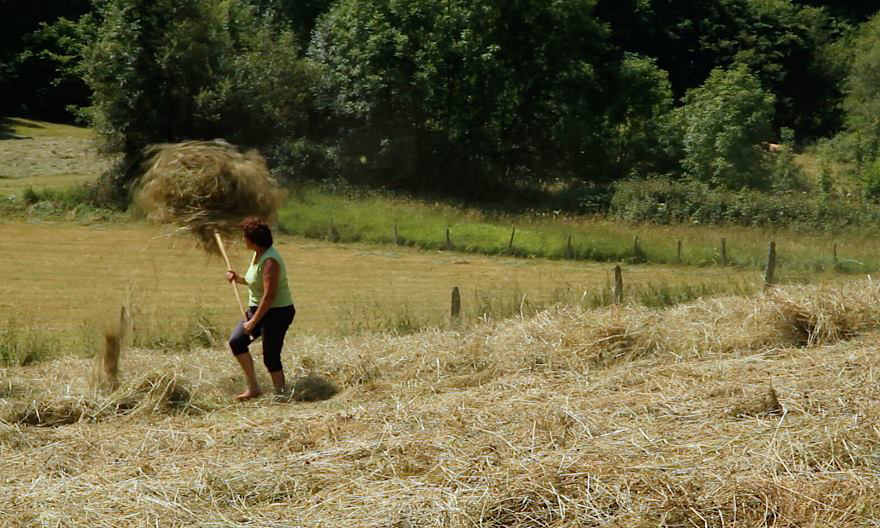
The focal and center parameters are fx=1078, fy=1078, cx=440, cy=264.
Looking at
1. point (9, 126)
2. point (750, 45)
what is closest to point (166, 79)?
point (9, 126)

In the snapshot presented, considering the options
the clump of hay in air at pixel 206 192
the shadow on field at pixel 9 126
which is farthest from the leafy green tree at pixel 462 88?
the clump of hay in air at pixel 206 192

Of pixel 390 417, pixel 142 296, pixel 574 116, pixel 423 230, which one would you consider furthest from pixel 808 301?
pixel 574 116

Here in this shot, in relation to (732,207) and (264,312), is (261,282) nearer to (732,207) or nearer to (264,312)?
(264,312)

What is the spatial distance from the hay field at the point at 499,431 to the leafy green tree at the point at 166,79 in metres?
24.4

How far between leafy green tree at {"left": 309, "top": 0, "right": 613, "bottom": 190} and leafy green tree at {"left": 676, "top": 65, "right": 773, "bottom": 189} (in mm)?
4017

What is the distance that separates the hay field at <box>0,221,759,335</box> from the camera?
1656 cm

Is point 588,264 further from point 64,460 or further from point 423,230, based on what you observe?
point 64,460

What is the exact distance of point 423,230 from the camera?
1161 inches

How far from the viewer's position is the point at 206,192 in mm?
9930

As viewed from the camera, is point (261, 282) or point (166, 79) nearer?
point (261, 282)

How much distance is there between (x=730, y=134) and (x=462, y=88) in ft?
32.8

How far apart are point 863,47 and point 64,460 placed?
54014 mm

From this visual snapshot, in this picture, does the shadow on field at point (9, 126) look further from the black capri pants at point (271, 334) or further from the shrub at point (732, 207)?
the black capri pants at point (271, 334)

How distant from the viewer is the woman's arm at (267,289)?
877 cm
